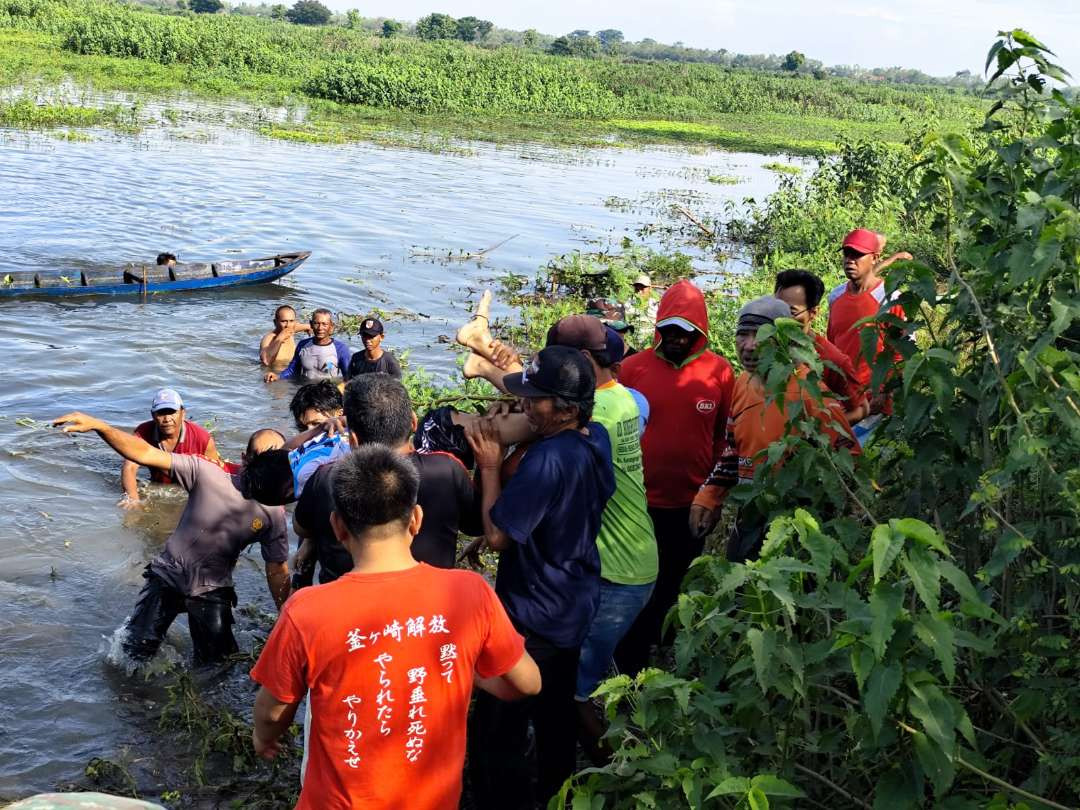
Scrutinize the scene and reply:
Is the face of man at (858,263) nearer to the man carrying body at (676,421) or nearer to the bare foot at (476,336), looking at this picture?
the man carrying body at (676,421)

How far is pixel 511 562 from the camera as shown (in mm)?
3861

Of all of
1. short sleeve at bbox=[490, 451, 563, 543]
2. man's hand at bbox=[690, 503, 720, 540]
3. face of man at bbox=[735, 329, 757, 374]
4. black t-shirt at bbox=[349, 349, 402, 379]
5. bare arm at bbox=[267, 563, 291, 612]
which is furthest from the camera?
black t-shirt at bbox=[349, 349, 402, 379]

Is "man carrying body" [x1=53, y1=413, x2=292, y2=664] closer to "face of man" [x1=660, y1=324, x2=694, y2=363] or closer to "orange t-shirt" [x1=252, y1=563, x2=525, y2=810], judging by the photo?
"face of man" [x1=660, y1=324, x2=694, y2=363]

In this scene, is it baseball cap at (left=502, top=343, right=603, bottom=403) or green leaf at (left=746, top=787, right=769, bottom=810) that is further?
baseball cap at (left=502, top=343, right=603, bottom=403)

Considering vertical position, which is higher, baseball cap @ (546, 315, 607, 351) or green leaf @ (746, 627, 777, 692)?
baseball cap @ (546, 315, 607, 351)

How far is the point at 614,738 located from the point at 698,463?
2271 millimetres

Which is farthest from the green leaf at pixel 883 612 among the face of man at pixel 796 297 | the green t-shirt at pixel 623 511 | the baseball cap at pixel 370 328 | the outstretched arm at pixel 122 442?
the baseball cap at pixel 370 328

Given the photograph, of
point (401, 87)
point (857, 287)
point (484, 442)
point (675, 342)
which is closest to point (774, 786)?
point (484, 442)

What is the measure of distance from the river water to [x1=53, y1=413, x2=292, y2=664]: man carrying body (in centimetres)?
43

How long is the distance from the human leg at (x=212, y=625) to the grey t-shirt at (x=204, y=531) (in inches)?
3.9

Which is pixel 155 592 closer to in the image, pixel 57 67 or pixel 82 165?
pixel 82 165

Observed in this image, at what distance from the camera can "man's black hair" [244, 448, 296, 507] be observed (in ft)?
13.8

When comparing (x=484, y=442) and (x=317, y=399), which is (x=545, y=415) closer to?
(x=484, y=442)

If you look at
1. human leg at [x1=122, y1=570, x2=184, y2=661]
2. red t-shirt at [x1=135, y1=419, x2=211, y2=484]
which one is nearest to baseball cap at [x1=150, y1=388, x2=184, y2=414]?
red t-shirt at [x1=135, y1=419, x2=211, y2=484]
